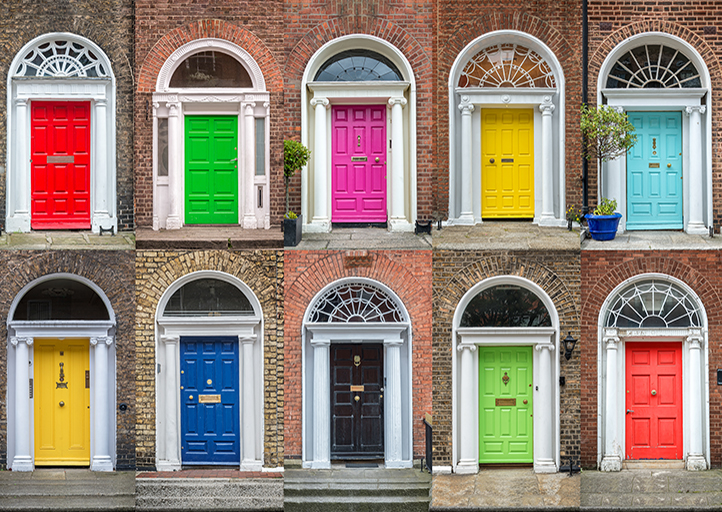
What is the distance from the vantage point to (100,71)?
403 inches

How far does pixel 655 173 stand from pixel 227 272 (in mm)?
6277

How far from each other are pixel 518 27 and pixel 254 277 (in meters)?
5.00

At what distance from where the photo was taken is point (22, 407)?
9.82 m

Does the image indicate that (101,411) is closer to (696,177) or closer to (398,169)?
(398,169)

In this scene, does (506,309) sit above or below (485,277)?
below

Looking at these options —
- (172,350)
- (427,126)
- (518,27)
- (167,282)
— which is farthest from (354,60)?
(172,350)

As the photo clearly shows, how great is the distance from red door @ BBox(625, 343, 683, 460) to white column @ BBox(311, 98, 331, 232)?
4561 millimetres

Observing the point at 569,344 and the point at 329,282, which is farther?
the point at 569,344

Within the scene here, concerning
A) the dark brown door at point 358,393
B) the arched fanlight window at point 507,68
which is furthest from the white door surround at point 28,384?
the arched fanlight window at point 507,68

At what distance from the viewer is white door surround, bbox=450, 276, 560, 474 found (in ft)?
31.3

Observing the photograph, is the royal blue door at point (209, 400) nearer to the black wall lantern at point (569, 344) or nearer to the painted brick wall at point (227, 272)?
the painted brick wall at point (227, 272)

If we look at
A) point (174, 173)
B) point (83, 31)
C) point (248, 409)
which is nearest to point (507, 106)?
point (174, 173)

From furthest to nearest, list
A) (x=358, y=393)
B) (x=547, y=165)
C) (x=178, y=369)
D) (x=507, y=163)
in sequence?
(x=507, y=163) → (x=547, y=165) → (x=358, y=393) → (x=178, y=369)

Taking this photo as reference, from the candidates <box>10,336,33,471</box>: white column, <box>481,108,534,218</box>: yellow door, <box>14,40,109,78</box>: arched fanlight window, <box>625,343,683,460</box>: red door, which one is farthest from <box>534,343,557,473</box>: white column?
<box>14,40,109,78</box>: arched fanlight window
